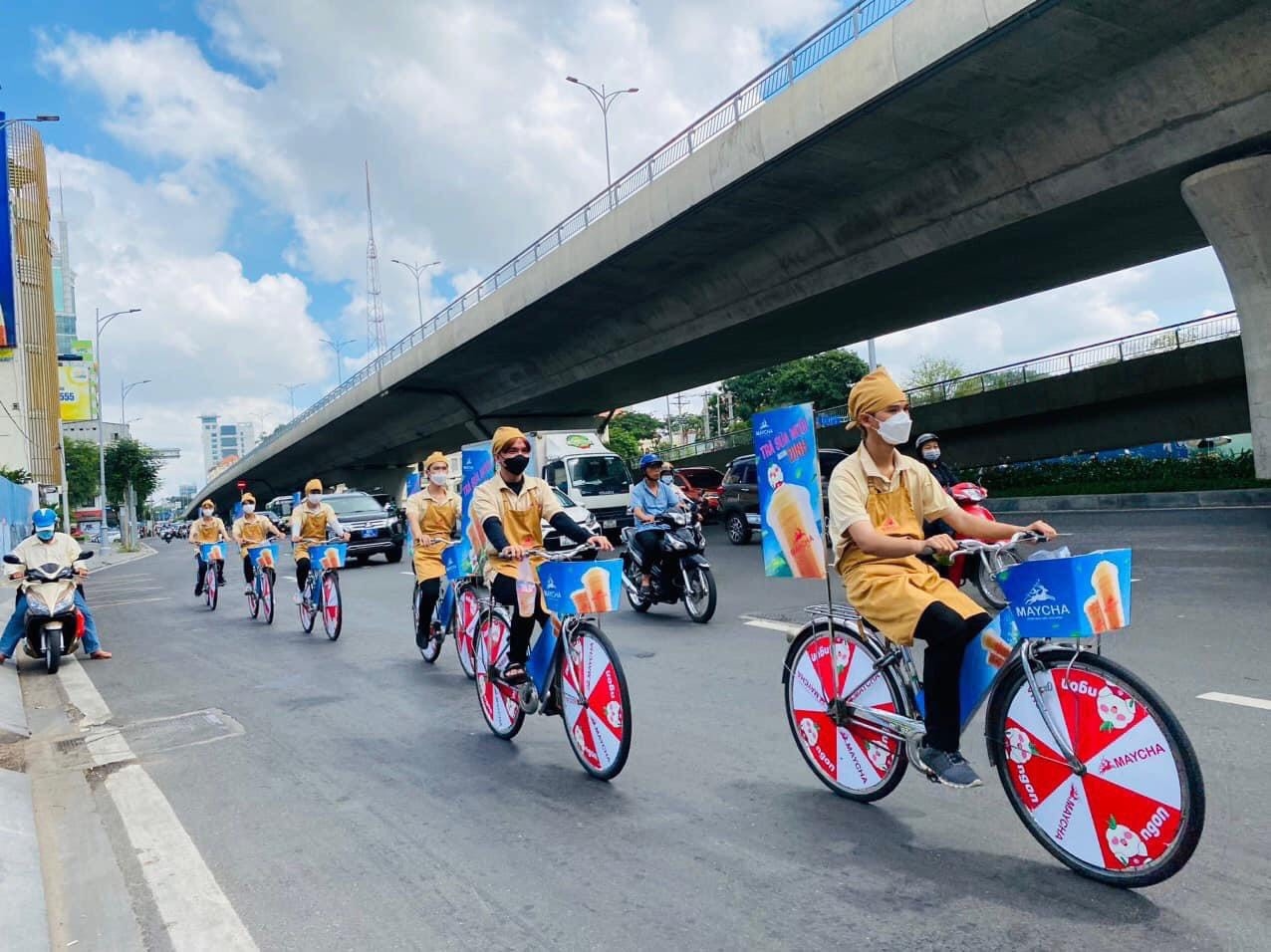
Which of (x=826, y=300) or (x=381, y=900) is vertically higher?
(x=826, y=300)

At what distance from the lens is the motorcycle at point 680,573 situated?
10.2 metres

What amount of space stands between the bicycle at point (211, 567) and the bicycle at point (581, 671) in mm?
11091

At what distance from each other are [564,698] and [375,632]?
6.39 metres

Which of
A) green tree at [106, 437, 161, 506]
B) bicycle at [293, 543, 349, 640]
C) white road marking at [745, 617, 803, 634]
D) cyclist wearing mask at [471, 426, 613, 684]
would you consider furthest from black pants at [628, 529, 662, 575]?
green tree at [106, 437, 161, 506]

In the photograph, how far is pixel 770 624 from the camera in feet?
31.8

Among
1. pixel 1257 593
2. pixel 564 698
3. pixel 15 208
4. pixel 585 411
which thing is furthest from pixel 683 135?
pixel 15 208

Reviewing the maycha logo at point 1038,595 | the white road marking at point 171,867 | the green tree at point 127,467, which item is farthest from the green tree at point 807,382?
the maycha logo at point 1038,595

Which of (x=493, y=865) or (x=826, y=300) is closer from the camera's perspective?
(x=493, y=865)

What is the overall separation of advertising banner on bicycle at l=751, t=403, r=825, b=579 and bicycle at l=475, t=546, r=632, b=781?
5715mm

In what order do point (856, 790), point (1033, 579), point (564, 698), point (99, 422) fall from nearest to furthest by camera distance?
1. point (1033, 579)
2. point (856, 790)
3. point (564, 698)
4. point (99, 422)

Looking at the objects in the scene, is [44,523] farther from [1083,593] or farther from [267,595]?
[1083,593]

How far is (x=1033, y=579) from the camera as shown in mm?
3305

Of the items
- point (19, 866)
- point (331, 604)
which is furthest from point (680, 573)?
point (19, 866)

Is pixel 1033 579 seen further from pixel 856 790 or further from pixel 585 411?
pixel 585 411
